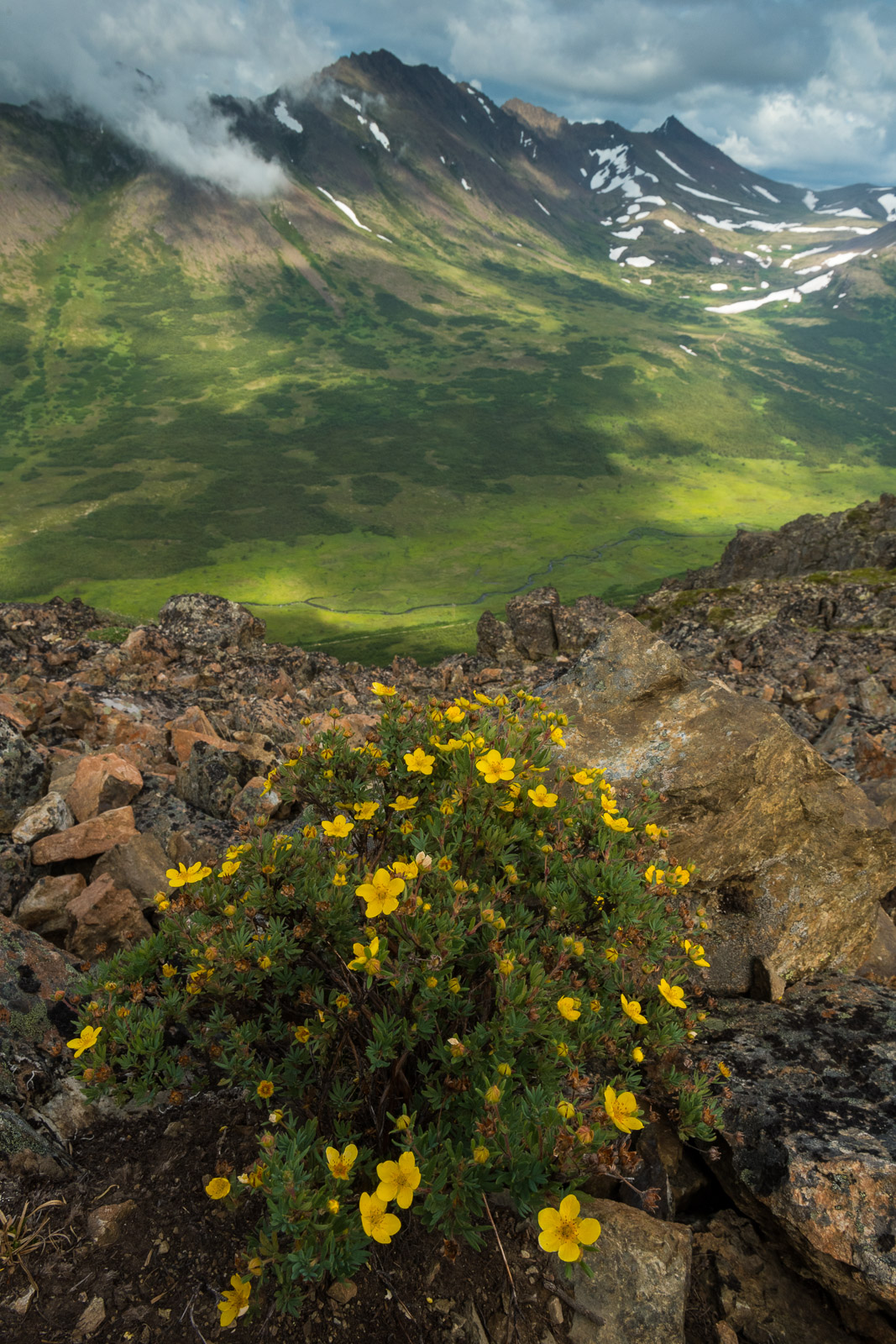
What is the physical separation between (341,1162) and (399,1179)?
0.80ft

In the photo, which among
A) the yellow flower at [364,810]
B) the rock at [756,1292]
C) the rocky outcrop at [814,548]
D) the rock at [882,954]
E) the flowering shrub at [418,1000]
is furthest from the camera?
the rocky outcrop at [814,548]

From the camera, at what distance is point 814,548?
5369cm

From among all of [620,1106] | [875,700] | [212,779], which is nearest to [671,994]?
[620,1106]

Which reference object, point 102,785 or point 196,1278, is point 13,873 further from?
point 196,1278

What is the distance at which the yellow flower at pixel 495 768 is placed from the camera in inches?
147

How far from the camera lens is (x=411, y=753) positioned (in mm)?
Answer: 4250

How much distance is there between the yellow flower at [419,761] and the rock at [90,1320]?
2.74 meters

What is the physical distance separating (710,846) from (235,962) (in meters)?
5.05

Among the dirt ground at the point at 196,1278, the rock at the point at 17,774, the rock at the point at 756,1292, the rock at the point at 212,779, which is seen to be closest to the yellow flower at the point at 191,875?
the dirt ground at the point at 196,1278

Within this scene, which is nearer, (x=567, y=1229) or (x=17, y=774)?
(x=567, y=1229)

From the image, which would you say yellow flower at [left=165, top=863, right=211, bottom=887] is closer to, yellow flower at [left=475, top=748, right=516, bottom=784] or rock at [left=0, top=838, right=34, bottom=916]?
yellow flower at [left=475, top=748, right=516, bottom=784]

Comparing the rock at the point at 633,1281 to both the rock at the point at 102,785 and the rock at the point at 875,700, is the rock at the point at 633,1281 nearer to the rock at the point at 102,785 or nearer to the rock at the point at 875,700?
the rock at the point at 102,785

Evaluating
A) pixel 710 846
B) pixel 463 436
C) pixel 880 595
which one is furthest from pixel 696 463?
pixel 710 846

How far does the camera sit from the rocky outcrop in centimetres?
4688
